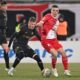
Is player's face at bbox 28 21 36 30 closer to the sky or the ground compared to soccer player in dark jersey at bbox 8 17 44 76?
closer to the sky

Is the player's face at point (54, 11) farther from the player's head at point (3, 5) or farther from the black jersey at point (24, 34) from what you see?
the player's head at point (3, 5)

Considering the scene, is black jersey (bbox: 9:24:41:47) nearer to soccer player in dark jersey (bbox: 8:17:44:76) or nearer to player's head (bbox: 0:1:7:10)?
soccer player in dark jersey (bbox: 8:17:44:76)

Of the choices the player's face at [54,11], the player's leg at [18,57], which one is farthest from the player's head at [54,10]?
the player's leg at [18,57]

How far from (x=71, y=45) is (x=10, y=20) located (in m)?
7.86

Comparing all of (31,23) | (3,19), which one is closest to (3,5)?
(3,19)

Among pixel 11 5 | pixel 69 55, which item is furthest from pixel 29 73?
pixel 11 5

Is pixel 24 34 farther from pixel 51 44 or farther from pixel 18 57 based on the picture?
pixel 51 44

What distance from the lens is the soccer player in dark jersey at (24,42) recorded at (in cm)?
1436

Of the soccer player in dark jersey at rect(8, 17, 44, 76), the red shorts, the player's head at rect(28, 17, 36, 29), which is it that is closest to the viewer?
the player's head at rect(28, 17, 36, 29)

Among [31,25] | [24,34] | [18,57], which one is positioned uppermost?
[31,25]

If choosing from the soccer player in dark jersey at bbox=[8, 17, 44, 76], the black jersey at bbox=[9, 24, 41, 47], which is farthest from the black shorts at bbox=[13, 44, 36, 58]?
the black jersey at bbox=[9, 24, 41, 47]

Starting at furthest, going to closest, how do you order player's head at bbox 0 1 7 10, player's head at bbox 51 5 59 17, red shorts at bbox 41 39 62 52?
player's head at bbox 0 1 7 10 < red shorts at bbox 41 39 62 52 < player's head at bbox 51 5 59 17

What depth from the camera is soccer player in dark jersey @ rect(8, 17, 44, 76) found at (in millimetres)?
14359

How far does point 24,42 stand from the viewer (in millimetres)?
14656
